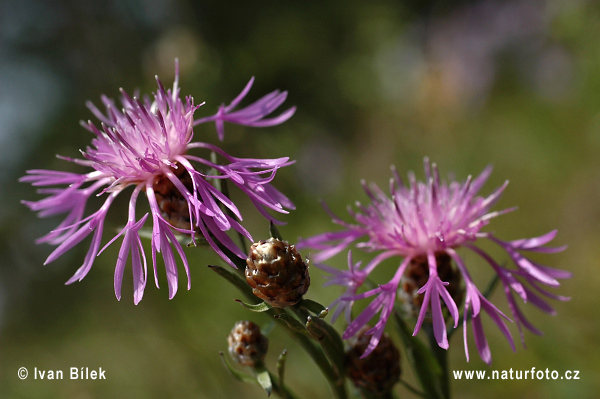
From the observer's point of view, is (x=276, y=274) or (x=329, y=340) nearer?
(x=276, y=274)

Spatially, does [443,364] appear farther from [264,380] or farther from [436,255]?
[264,380]

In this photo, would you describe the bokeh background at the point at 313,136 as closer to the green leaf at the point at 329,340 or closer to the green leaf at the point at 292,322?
the green leaf at the point at 329,340

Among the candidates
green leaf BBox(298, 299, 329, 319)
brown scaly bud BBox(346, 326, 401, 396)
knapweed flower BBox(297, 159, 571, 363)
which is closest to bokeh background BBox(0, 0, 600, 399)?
knapweed flower BBox(297, 159, 571, 363)

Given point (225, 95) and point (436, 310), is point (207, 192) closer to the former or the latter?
point (436, 310)

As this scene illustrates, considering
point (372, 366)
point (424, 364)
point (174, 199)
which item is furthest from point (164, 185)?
point (424, 364)

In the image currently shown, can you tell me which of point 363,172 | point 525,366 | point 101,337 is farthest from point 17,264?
point 525,366

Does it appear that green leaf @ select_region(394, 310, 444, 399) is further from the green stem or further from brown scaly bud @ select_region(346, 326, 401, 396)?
the green stem
